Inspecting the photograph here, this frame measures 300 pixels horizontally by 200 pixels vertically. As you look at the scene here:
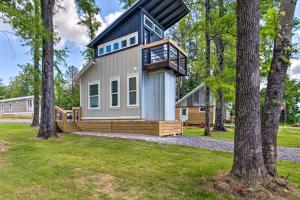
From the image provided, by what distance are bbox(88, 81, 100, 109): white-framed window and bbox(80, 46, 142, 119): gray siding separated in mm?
246

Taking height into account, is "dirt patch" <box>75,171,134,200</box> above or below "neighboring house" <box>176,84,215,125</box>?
below

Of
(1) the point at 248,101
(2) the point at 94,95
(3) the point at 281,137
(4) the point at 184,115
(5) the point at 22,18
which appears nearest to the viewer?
(1) the point at 248,101

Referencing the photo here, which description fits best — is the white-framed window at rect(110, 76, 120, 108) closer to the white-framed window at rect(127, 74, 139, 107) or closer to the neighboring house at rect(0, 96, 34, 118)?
the white-framed window at rect(127, 74, 139, 107)

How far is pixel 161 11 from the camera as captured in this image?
540 inches

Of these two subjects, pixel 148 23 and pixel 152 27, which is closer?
pixel 148 23

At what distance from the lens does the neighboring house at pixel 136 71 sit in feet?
38.5

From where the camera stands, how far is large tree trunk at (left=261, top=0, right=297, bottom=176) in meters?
4.18

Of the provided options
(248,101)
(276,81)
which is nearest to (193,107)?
(276,81)

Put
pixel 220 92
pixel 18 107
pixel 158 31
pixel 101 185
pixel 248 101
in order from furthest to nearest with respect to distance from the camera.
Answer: pixel 18 107 < pixel 220 92 < pixel 158 31 < pixel 101 185 < pixel 248 101

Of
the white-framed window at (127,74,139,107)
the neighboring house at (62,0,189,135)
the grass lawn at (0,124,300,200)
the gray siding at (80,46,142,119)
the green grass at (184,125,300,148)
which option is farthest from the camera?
the gray siding at (80,46,142,119)

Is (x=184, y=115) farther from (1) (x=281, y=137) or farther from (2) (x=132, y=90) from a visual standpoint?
(2) (x=132, y=90)

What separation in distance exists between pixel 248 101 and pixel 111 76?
10.2m

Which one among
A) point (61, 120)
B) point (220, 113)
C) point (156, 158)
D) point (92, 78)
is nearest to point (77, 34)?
point (92, 78)

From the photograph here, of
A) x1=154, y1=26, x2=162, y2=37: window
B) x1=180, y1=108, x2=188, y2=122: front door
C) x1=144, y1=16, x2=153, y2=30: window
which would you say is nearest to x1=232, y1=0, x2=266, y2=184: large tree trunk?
x1=144, y1=16, x2=153, y2=30: window
